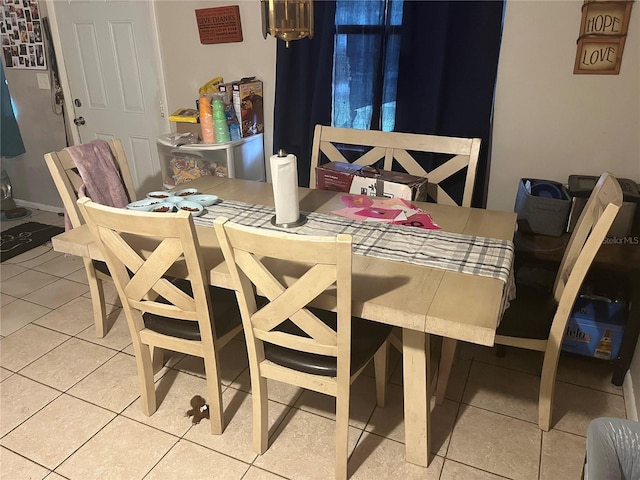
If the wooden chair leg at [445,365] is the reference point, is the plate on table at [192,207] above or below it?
above

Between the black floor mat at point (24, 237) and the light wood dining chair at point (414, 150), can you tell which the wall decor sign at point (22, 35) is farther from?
the light wood dining chair at point (414, 150)

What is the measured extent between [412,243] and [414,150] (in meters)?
0.84

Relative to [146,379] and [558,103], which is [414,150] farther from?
[146,379]

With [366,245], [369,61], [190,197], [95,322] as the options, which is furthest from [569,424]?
[95,322]

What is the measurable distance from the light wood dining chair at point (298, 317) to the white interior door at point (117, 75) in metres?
2.39

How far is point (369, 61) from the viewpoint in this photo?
2590 millimetres

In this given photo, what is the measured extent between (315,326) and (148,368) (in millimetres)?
820

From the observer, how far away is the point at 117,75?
3.46 metres

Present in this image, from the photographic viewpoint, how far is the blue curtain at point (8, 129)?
374 centimetres

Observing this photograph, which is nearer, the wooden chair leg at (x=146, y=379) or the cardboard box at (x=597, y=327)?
the wooden chair leg at (x=146, y=379)

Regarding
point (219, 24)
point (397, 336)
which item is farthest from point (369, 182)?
point (219, 24)

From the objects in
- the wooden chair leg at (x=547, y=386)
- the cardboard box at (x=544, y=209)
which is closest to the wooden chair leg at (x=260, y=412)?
the wooden chair leg at (x=547, y=386)

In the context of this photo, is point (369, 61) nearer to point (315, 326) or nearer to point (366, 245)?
point (366, 245)

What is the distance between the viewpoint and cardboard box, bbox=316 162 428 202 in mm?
2107
